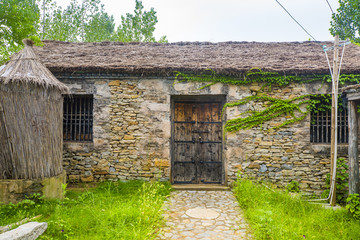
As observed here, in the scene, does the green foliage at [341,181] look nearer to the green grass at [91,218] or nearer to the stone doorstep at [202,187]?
the stone doorstep at [202,187]

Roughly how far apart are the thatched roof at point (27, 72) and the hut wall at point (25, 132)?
0.14 metres

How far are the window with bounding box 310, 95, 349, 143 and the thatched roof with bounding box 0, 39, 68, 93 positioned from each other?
6.06 metres

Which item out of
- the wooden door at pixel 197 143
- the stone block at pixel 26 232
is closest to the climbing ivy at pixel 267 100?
the wooden door at pixel 197 143

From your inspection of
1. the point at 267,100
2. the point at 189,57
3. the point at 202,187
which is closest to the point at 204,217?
the point at 202,187

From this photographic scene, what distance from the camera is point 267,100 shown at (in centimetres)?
599

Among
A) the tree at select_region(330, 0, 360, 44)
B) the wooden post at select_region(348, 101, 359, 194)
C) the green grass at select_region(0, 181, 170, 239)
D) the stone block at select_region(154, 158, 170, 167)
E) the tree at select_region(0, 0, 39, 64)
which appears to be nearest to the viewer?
the green grass at select_region(0, 181, 170, 239)

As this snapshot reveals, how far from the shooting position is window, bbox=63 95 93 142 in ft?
20.8

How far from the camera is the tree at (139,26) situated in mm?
18125

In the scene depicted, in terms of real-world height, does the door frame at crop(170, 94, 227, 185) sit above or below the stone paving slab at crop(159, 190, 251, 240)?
above

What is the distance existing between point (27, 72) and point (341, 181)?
729 cm

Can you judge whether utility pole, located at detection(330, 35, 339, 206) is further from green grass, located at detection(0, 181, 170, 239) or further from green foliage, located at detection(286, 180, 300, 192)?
green grass, located at detection(0, 181, 170, 239)

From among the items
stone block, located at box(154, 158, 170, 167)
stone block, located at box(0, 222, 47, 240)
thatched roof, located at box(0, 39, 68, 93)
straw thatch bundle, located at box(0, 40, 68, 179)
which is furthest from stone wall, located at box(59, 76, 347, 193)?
stone block, located at box(0, 222, 47, 240)

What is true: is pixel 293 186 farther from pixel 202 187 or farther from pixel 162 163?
pixel 162 163

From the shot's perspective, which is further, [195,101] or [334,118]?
[195,101]
